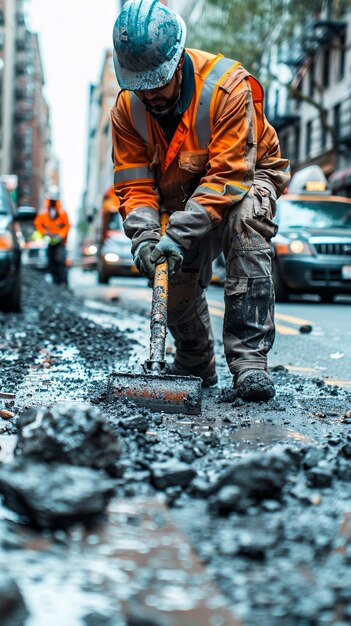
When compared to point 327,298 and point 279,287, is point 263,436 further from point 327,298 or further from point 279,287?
point 327,298

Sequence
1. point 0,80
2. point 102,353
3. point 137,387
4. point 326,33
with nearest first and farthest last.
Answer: point 137,387, point 102,353, point 326,33, point 0,80

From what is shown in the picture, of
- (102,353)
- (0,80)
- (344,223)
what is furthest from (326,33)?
(0,80)

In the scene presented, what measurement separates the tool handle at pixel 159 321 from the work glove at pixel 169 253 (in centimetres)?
2

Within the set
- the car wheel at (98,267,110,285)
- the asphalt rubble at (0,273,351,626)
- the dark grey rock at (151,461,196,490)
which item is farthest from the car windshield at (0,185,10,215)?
the car wheel at (98,267,110,285)

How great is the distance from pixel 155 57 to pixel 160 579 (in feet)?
8.38

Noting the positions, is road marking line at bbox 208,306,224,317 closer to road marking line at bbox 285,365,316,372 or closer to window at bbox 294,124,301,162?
road marking line at bbox 285,365,316,372

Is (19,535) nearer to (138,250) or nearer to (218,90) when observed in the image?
(138,250)

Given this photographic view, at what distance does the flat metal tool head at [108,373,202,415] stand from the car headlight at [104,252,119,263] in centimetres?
1807

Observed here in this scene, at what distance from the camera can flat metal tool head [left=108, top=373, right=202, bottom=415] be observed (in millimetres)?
3707

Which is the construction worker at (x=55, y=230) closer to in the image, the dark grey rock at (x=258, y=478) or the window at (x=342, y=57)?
the dark grey rock at (x=258, y=478)

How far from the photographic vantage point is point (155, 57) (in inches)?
153

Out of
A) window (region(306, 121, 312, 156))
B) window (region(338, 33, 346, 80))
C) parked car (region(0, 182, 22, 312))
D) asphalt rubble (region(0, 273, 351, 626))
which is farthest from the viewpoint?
window (region(306, 121, 312, 156))

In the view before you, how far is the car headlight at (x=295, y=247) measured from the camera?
13828 mm

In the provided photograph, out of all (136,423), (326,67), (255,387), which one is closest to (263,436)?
(136,423)
